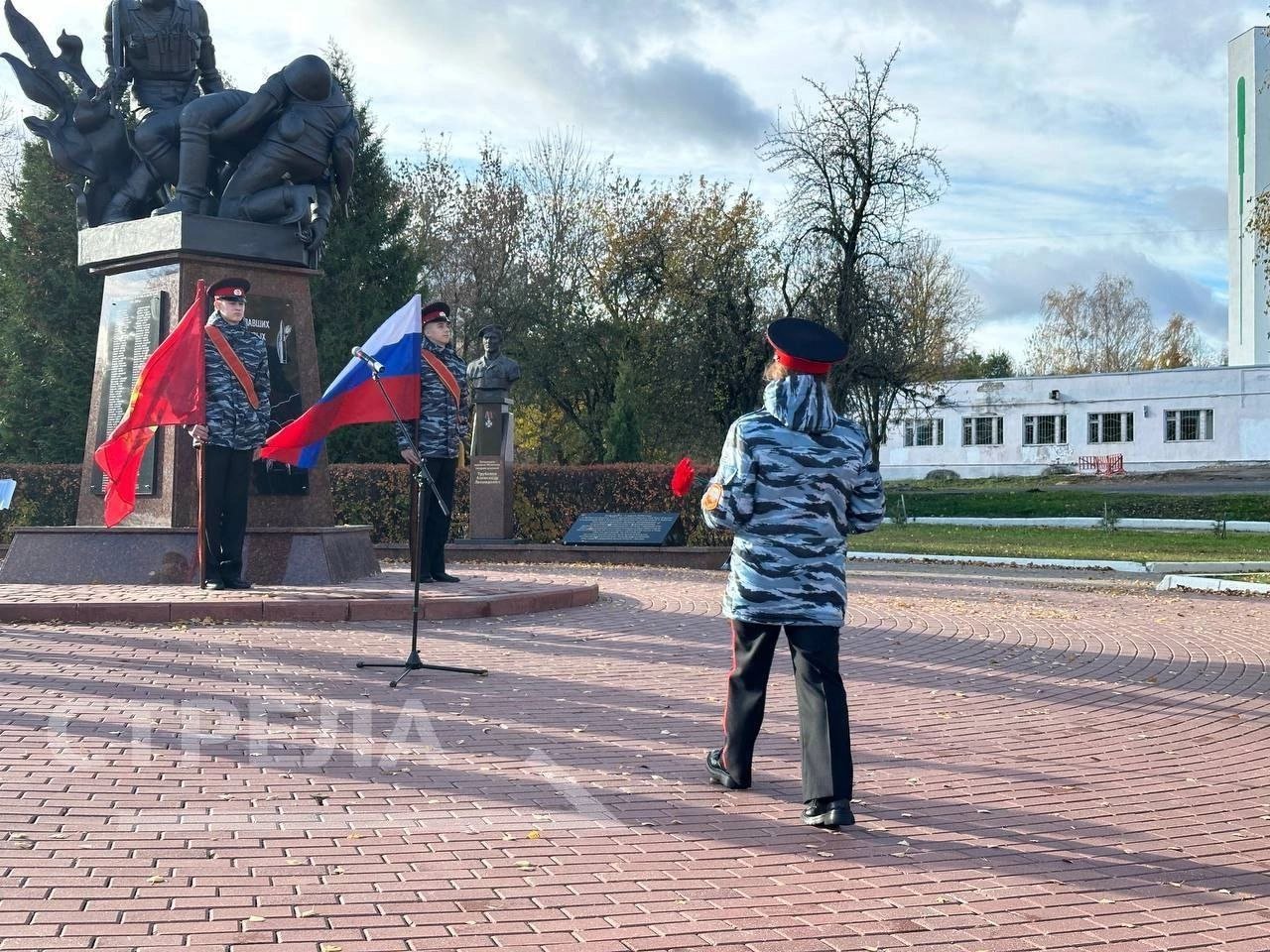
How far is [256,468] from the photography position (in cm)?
1305

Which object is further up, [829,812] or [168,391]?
[168,391]

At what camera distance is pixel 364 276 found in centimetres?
2950

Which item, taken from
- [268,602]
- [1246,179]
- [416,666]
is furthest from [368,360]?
[1246,179]

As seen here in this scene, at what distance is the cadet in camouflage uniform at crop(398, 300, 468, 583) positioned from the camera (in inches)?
457

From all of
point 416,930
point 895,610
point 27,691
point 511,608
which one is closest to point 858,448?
point 416,930

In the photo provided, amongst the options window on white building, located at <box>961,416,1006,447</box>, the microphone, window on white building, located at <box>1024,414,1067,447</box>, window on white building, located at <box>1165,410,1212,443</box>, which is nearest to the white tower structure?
window on white building, located at <box>1165,410,1212,443</box>

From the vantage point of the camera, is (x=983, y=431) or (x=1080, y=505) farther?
(x=983, y=431)

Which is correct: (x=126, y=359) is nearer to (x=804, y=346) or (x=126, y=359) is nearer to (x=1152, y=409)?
(x=804, y=346)

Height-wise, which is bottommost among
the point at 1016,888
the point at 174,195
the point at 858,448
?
the point at 1016,888

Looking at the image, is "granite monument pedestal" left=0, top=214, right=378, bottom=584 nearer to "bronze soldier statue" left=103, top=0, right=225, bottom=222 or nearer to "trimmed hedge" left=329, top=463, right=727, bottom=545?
"bronze soldier statue" left=103, top=0, right=225, bottom=222

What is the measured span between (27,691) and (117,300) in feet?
21.8

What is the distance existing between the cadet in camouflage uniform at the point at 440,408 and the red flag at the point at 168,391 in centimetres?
Answer: 181

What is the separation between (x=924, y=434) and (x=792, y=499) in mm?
69513

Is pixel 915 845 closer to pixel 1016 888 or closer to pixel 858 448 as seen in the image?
pixel 1016 888
